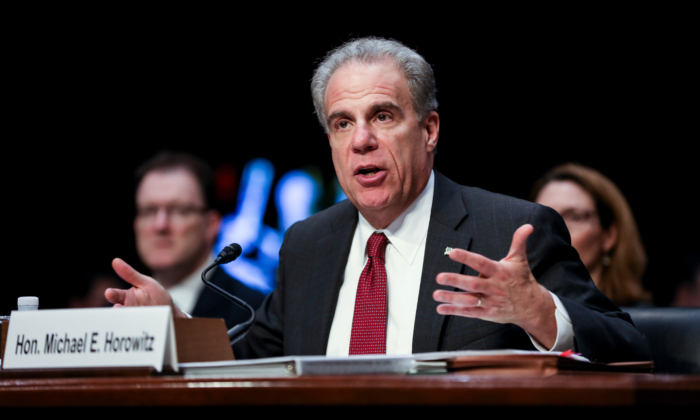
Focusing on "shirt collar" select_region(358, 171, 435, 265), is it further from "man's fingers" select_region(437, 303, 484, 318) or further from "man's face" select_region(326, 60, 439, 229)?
"man's fingers" select_region(437, 303, 484, 318)

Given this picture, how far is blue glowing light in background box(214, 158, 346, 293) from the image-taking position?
14.9 feet

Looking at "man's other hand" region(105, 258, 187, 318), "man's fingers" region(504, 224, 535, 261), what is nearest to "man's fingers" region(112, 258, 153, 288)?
"man's other hand" region(105, 258, 187, 318)

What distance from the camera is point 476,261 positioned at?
39.6 inches

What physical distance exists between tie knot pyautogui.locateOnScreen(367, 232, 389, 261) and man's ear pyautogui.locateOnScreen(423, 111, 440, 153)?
12.6 inches

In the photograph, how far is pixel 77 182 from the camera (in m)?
4.54

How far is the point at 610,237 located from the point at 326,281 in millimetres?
1598

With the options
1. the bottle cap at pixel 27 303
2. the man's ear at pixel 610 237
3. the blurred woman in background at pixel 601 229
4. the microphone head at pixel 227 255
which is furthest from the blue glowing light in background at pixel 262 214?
the bottle cap at pixel 27 303

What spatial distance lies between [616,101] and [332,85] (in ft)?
9.18

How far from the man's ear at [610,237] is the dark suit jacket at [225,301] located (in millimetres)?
1556

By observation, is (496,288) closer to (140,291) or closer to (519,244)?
(519,244)

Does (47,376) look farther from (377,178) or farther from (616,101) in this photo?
(616,101)

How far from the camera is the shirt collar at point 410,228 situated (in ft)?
5.78

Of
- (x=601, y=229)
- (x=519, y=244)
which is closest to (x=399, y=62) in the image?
(x=519, y=244)

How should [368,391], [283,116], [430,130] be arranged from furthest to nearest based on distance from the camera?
1. [283,116]
2. [430,130]
3. [368,391]
